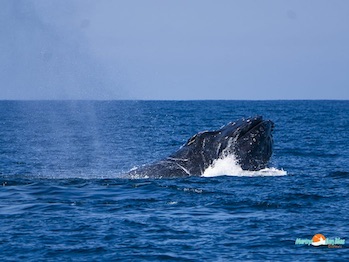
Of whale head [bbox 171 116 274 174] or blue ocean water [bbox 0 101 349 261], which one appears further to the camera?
whale head [bbox 171 116 274 174]

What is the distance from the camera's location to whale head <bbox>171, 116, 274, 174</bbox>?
2048cm

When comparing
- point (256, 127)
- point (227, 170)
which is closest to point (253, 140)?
point (256, 127)

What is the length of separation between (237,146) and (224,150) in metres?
0.38

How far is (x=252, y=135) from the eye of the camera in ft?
67.1

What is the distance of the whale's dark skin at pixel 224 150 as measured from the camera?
2052 cm

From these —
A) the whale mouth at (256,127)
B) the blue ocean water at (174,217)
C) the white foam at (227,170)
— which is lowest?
the blue ocean water at (174,217)

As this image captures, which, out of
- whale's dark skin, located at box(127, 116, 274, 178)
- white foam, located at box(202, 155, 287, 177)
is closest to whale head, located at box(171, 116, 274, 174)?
whale's dark skin, located at box(127, 116, 274, 178)

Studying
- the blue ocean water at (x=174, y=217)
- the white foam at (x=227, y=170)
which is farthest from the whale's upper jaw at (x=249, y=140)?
the blue ocean water at (x=174, y=217)

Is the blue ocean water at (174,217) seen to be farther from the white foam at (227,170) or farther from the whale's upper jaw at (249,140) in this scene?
the whale's upper jaw at (249,140)

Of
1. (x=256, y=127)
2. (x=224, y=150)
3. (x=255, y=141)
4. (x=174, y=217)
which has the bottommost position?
(x=174, y=217)

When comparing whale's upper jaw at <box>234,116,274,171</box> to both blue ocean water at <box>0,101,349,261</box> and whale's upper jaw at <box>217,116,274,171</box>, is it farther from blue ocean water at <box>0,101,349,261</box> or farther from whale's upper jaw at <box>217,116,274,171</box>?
blue ocean water at <box>0,101,349,261</box>

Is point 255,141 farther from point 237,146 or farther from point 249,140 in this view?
point 237,146

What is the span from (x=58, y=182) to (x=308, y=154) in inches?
633

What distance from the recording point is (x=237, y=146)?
20.5 metres
